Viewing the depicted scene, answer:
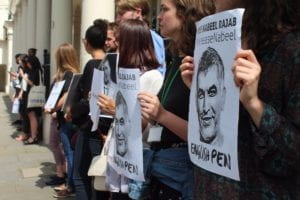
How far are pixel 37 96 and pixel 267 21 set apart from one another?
9.03 metres

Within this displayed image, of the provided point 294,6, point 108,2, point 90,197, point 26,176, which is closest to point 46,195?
point 26,176

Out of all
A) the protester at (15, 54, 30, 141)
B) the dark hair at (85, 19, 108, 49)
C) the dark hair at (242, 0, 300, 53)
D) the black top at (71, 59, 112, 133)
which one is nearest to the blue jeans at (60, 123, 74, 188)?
the black top at (71, 59, 112, 133)

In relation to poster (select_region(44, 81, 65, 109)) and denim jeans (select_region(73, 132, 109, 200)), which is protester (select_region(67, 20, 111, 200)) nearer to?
denim jeans (select_region(73, 132, 109, 200))

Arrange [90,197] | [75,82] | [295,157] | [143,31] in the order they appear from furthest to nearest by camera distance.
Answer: [75,82] < [90,197] < [143,31] < [295,157]

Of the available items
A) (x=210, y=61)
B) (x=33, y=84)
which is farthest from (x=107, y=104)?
(x=33, y=84)

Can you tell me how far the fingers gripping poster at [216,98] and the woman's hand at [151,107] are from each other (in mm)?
500

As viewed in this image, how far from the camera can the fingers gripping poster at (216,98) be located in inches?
65.9

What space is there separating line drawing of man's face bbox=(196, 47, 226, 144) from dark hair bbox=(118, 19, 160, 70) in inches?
51.9

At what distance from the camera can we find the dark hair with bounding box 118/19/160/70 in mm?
3201

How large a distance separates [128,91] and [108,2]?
15.6 feet

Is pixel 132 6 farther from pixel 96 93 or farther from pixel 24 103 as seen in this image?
pixel 24 103

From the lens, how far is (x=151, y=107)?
248 centimetres

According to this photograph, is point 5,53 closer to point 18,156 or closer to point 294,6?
point 18,156

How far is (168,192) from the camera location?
8.69ft
